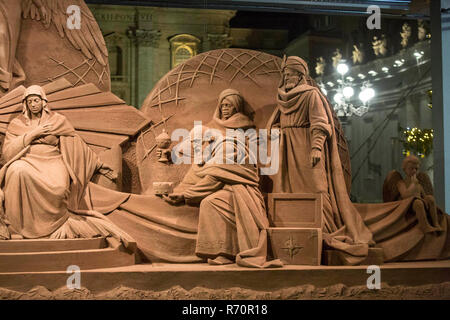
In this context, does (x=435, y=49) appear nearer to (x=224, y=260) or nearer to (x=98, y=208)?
(x=224, y=260)

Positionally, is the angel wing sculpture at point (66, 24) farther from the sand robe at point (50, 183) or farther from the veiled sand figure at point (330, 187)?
the veiled sand figure at point (330, 187)

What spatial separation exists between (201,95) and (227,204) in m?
1.60

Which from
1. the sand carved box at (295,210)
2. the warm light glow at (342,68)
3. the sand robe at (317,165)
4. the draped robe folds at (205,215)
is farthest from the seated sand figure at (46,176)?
the warm light glow at (342,68)

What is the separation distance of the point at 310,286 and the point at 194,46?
829cm

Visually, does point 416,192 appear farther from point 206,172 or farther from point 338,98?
point 338,98

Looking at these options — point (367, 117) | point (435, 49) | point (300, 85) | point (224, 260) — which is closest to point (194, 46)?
point (367, 117)

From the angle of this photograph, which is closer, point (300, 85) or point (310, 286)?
point (310, 286)

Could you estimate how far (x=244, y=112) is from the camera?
702 cm

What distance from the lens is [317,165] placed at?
6.51 meters

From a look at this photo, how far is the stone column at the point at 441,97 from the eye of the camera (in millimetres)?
8312

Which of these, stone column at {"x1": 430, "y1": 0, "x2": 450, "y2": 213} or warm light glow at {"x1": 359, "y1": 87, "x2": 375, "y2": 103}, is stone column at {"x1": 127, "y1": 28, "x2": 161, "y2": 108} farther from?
stone column at {"x1": 430, "y1": 0, "x2": 450, "y2": 213}

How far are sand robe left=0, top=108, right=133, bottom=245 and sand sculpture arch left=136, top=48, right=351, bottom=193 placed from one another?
0.71 meters

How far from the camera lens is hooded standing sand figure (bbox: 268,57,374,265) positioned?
648cm

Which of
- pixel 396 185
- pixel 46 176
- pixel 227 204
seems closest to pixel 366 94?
pixel 396 185
